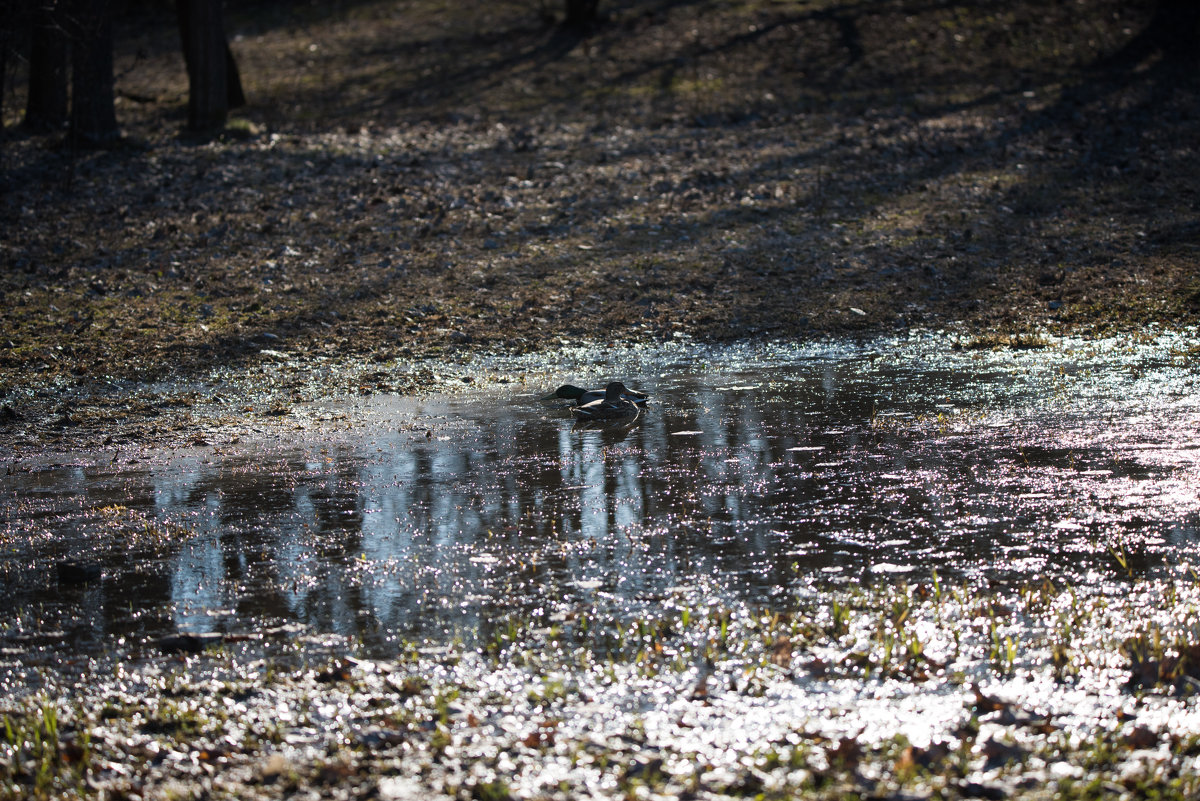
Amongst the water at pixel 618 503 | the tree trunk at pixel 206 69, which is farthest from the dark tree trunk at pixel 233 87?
the water at pixel 618 503

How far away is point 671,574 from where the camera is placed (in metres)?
5.23

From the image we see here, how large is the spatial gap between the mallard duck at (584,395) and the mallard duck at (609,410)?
0.05m

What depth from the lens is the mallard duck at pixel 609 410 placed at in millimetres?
7922

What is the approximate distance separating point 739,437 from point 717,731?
365cm

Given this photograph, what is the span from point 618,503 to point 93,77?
14.3 meters

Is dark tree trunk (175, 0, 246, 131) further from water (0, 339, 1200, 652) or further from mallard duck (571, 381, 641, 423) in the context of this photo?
mallard duck (571, 381, 641, 423)

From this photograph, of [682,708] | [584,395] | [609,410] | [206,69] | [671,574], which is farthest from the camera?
[206,69]

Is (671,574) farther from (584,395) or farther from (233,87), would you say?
(233,87)

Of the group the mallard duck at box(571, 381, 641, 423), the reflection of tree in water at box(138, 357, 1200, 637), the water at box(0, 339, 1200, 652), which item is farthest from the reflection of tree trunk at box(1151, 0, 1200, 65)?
the mallard duck at box(571, 381, 641, 423)

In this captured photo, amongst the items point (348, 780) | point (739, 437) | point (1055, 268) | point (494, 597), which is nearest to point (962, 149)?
point (1055, 268)

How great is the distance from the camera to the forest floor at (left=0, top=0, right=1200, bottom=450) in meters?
9.98

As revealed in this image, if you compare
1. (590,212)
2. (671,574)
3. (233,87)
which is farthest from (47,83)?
(671,574)

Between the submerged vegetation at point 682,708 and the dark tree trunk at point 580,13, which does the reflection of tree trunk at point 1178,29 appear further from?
the submerged vegetation at point 682,708

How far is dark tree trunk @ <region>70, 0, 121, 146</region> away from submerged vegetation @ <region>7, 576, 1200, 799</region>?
46.0ft
